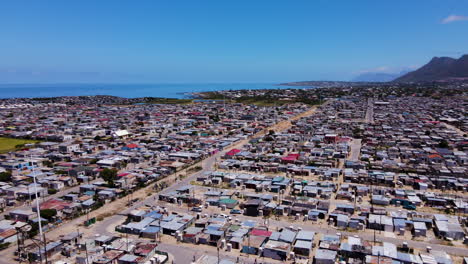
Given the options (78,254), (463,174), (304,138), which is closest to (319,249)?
(78,254)

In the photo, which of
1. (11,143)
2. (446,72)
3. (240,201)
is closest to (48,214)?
(240,201)

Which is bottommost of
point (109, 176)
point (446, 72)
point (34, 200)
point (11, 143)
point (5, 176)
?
point (34, 200)

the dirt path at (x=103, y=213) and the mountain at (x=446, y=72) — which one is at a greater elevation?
the mountain at (x=446, y=72)

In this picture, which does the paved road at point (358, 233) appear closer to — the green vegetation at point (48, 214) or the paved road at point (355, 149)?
the green vegetation at point (48, 214)

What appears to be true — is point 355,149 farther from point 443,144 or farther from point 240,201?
point 240,201

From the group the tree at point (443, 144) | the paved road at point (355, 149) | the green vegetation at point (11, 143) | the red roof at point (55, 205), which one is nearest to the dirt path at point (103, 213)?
the red roof at point (55, 205)

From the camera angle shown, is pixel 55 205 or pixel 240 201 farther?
pixel 240 201

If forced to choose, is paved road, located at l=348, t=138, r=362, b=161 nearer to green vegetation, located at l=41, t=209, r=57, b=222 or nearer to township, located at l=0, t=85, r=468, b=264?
township, located at l=0, t=85, r=468, b=264

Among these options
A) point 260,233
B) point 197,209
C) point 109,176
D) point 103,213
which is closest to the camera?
point 260,233

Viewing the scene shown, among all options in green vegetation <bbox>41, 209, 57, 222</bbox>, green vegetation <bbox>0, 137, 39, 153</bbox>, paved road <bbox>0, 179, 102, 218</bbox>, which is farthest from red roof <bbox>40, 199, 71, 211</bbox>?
green vegetation <bbox>0, 137, 39, 153</bbox>
